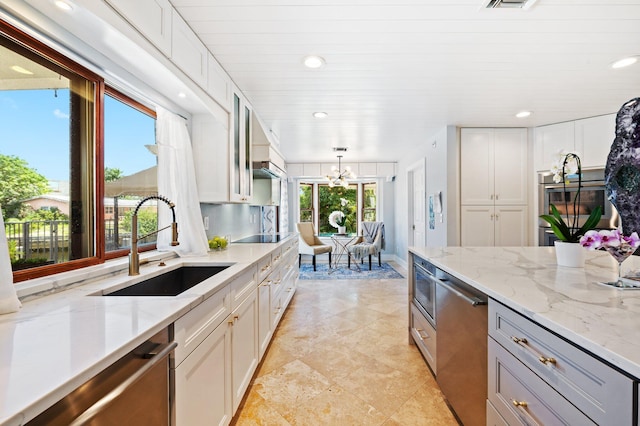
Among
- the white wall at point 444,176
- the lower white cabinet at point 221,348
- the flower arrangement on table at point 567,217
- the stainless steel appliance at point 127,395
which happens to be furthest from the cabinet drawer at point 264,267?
the white wall at point 444,176

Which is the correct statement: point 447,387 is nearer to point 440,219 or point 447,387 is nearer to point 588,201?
point 440,219

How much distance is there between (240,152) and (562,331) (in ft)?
8.29

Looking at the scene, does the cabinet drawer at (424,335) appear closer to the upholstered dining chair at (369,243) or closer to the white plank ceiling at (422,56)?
the white plank ceiling at (422,56)

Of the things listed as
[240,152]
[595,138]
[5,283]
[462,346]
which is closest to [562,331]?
[462,346]

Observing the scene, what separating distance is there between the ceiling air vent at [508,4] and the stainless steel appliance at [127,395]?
224 centimetres

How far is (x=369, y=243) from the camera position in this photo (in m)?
6.14

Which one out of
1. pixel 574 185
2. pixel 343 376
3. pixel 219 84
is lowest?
pixel 343 376

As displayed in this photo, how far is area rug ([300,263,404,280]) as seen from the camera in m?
5.12

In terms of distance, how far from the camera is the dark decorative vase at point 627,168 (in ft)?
4.33

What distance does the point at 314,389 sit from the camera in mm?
1937

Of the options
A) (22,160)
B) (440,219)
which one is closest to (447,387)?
(22,160)

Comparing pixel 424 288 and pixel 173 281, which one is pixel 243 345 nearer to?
pixel 173 281

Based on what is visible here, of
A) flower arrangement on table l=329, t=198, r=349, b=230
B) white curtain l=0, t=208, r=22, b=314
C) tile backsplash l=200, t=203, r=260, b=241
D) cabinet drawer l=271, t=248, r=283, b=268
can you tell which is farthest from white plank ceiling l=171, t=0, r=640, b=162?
flower arrangement on table l=329, t=198, r=349, b=230

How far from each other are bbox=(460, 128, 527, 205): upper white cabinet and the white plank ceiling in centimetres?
39
